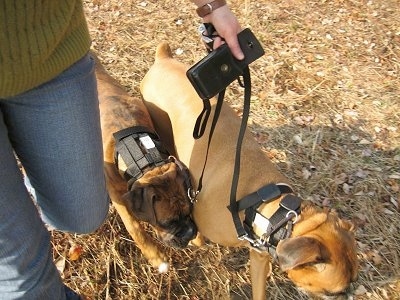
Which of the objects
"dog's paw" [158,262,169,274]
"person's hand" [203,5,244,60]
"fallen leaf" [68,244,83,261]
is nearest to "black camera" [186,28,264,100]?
"person's hand" [203,5,244,60]

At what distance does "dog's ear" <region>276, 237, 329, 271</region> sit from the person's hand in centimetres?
105

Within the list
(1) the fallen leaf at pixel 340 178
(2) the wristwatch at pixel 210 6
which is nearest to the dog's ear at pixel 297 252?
(2) the wristwatch at pixel 210 6

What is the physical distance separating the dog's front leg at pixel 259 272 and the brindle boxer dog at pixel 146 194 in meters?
0.46

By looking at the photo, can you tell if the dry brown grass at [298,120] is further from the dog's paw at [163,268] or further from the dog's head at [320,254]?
the dog's head at [320,254]

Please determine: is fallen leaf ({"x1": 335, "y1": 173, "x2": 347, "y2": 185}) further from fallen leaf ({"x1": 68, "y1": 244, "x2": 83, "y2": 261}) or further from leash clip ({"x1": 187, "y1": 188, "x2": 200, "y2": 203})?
fallen leaf ({"x1": 68, "y1": 244, "x2": 83, "y2": 261})

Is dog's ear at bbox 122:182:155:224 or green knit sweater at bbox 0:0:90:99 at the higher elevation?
green knit sweater at bbox 0:0:90:99

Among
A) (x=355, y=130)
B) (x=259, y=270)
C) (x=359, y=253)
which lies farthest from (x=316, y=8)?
(x=259, y=270)

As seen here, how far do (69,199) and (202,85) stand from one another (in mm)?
807

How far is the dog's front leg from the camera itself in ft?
10.2

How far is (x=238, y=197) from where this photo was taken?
3.21 metres

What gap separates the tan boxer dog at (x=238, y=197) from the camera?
264 centimetres

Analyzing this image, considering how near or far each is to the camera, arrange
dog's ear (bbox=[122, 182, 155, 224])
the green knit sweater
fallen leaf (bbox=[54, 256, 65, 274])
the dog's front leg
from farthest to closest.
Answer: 1. fallen leaf (bbox=[54, 256, 65, 274])
2. the dog's front leg
3. dog's ear (bbox=[122, 182, 155, 224])
4. the green knit sweater

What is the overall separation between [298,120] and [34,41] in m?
3.57

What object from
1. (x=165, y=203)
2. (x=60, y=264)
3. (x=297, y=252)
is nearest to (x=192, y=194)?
(x=165, y=203)
